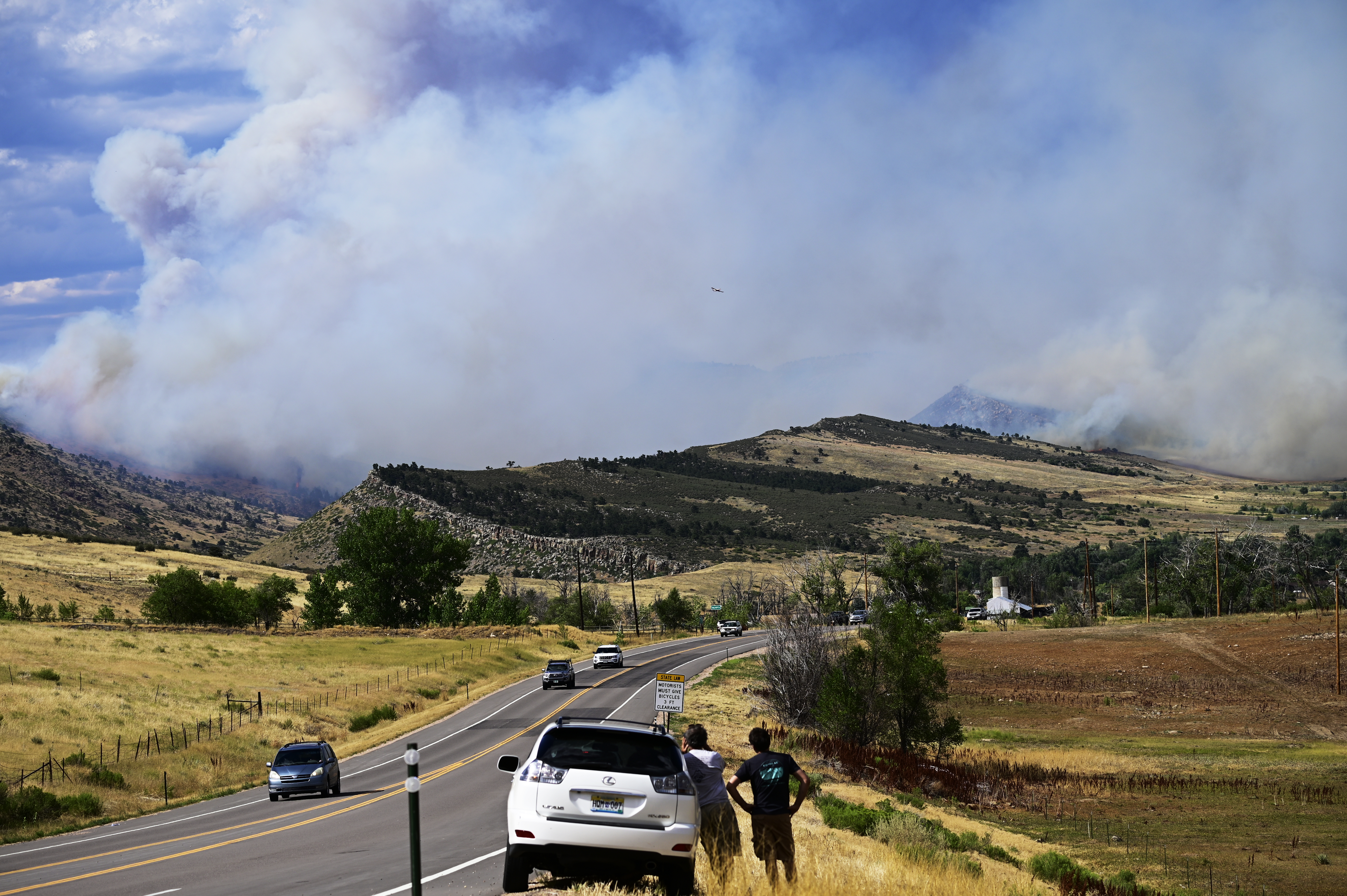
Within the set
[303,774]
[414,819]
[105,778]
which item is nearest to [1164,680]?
[303,774]

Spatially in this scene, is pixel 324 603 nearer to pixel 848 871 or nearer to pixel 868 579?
pixel 868 579

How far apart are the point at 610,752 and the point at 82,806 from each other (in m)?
25.4

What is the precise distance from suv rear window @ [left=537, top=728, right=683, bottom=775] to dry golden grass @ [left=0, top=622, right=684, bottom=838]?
22063mm

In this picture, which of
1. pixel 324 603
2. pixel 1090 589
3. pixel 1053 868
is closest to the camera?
pixel 1053 868

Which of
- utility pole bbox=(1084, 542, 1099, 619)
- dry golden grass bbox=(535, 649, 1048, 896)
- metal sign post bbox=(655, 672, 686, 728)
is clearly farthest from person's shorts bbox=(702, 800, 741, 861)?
utility pole bbox=(1084, 542, 1099, 619)

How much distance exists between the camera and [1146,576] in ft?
324

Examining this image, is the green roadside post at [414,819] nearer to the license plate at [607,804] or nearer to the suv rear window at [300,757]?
the license plate at [607,804]

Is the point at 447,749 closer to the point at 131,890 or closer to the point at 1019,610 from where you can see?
the point at 131,890

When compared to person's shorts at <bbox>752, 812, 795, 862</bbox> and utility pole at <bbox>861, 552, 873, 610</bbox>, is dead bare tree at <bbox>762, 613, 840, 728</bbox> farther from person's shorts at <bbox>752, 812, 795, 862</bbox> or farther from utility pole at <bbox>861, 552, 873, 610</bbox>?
utility pole at <bbox>861, 552, 873, 610</bbox>

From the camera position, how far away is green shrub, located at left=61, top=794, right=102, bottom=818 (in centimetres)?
2881

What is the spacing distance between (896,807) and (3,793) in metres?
24.1

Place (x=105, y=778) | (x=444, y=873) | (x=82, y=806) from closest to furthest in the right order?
(x=444, y=873) → (x=82, y=806) → (x=105, y=778)

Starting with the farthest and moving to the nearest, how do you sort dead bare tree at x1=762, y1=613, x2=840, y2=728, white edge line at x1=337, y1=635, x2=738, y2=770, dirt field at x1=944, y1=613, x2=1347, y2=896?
1. dead bare tree at x1=762, y1=613, x2=840, y2=728
2. white edge line at x1=337, y1=635, x2=738, y2=770
3. dirt field at x1=944, y1=613, x2=1347, y2=896

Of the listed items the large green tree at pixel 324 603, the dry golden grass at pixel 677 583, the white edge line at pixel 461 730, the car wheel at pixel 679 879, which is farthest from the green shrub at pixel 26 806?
the dry golden grass at pixel 677 583
